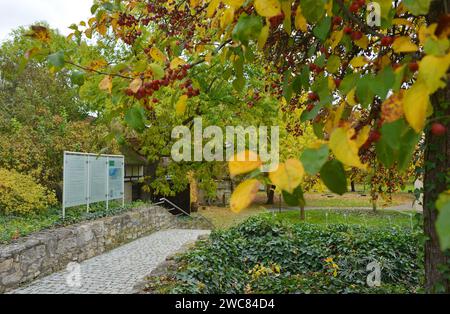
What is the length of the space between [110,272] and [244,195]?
678cm

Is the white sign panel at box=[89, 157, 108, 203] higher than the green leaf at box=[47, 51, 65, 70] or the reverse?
the reverse

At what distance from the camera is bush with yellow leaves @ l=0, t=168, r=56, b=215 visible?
775 centimetres

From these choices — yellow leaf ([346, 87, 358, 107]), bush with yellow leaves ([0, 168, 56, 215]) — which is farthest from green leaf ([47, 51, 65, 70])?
bush with yellow leaves ([0, 168, 56, 215])

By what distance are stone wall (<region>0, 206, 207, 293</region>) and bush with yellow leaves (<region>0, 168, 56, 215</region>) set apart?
1.03m

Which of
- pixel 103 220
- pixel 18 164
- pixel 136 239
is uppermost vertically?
pixel 18 164

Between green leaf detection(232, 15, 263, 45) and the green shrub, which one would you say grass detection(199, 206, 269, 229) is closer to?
the green shrub

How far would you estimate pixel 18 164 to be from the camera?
904 centimetres

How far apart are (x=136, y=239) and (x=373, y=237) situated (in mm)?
6557

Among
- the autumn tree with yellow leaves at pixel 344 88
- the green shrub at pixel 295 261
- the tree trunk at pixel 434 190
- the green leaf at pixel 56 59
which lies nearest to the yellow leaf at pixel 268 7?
the autumn tree with yellow leaves at pixel 344 88

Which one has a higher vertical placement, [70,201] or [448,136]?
[448,136]

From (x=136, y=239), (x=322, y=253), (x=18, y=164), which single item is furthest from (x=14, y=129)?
(x=322, y=253)

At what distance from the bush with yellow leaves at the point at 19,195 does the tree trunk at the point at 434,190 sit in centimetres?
776

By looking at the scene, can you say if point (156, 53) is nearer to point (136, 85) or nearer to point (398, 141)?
point (136, 85)
